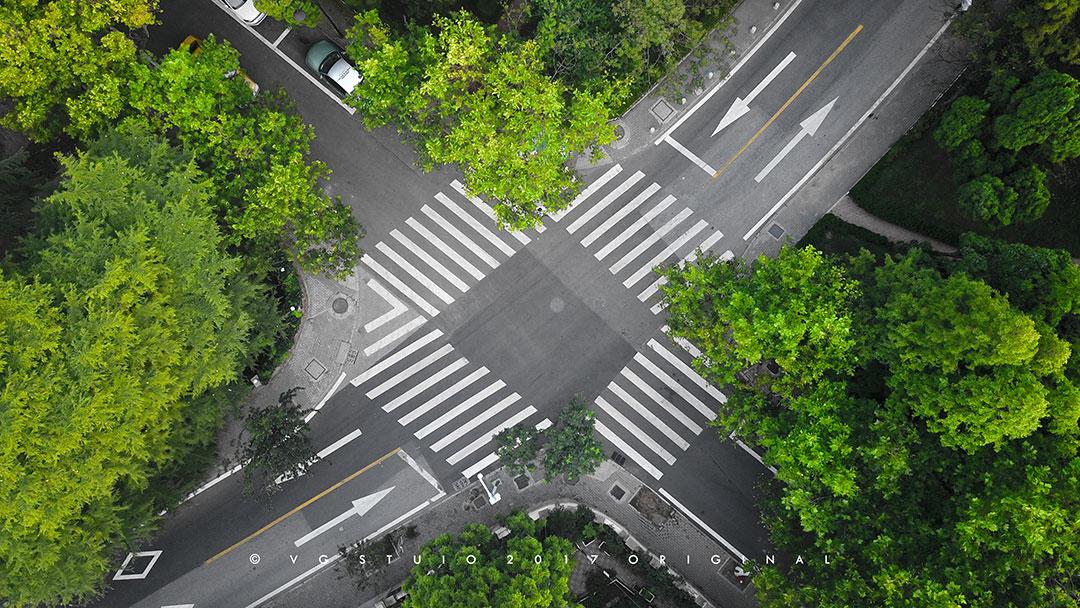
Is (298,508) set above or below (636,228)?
below

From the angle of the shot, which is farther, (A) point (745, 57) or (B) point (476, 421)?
(A) point (745, 57)

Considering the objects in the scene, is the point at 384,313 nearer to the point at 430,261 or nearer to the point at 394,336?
the point at 394,336

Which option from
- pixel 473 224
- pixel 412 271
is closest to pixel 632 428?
pixel 473 224

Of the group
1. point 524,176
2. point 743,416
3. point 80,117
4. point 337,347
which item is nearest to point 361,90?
point 524,176

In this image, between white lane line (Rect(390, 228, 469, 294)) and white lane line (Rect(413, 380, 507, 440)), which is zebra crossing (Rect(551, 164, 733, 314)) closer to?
white lane line (Rect(390, 228, 469, 294))

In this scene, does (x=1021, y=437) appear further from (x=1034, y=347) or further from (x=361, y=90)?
(x=361, y=90)
